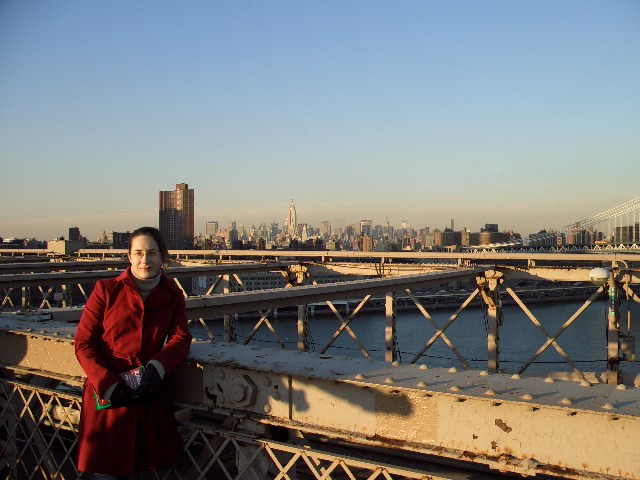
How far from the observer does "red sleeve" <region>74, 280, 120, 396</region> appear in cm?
272

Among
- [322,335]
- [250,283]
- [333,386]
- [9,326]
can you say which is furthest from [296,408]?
[250,283]

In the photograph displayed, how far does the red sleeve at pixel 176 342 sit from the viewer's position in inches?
111

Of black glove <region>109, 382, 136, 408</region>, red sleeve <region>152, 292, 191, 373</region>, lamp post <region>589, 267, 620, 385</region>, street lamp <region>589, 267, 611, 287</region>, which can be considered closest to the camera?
black glove <region>109, 382, 136, 408</region>

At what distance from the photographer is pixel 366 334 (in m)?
57.9

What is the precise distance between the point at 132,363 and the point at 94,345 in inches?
7.6

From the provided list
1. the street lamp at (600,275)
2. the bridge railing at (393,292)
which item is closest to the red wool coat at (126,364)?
the bridge railing at (393,292)

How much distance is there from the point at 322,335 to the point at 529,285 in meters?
50.4

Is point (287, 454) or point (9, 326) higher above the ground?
point (9, 326)

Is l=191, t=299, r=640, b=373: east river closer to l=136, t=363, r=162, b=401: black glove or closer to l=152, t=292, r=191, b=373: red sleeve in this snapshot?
l=152, t=292, r=191, b=373: red sleeve

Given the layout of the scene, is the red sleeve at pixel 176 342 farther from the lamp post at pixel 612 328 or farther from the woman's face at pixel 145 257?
the lamp post at pixel 612 328

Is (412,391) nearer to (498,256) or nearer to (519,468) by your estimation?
(519,468)

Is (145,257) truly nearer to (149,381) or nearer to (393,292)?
(149,381)

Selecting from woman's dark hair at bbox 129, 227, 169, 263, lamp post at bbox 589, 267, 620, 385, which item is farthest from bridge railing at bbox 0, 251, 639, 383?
woman's dark hair at bbox 129, 227, 169, 263

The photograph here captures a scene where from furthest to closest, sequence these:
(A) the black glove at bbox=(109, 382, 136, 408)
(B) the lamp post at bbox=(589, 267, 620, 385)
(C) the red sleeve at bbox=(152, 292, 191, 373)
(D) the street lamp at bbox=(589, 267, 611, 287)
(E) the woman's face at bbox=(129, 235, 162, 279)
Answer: (B) the lamp post at bbox=(589, 267, 620, 385), (D) the street lamp at bbox=(589, 267, 611, 287), (E) the woman's face at bbox=(129, 235, 162, 279), (C) the red sleeve at bbox=(152, 292, 191, 373), (A) the black glove at bbox=(109, 382, 136, 408)
